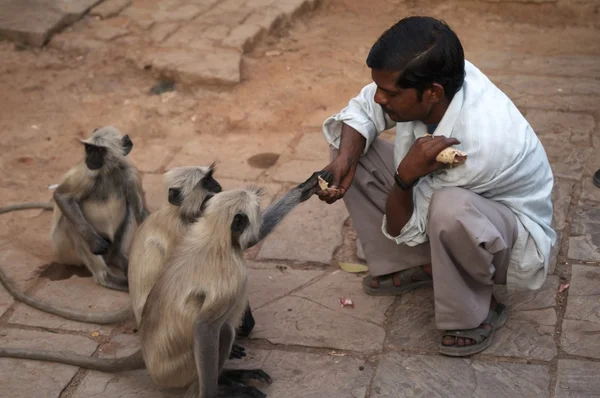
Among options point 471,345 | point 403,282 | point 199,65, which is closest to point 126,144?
point 403,282

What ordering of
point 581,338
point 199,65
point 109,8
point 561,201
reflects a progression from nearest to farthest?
point 581,338
point 561,201
point 199,65
point 109,8

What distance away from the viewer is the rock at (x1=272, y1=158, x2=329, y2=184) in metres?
5.42

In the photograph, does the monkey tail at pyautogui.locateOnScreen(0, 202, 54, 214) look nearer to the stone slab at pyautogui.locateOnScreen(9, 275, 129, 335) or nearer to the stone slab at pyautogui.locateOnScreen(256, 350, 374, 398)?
the stone slab at pyautogui.locateOnScreen(9, 275, 129, 335)

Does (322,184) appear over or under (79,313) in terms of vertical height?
over

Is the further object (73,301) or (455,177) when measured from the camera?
(73,301)

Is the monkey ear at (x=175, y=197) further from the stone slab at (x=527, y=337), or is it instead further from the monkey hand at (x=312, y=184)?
the stone slab at (x=527, y=337)

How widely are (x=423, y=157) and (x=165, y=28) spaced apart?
15.3 feet

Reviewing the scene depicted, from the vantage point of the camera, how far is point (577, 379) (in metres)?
3.53

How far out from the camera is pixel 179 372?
3471 millimetres

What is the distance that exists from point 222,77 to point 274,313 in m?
3.00

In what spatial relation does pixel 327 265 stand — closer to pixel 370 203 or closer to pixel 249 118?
pixel 370 203

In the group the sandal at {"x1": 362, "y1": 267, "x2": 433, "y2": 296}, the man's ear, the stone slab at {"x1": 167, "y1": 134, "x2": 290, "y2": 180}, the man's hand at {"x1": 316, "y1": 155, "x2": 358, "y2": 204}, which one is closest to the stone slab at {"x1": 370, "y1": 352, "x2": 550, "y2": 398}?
the sandal at {"x1": 362, "y1": 267, "x2": 433, "y2": 296}

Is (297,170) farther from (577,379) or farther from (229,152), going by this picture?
(577,379)

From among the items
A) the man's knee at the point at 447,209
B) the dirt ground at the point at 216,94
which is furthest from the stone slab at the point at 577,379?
the dirt ground at the point at 216,94
